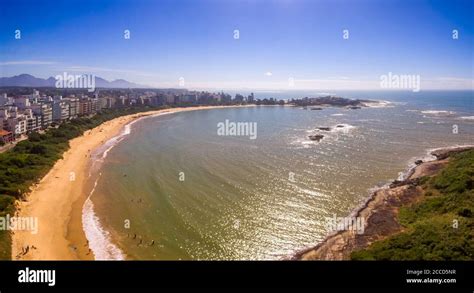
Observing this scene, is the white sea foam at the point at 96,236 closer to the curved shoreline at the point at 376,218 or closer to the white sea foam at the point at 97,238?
the white sea foam at the point at 97,238

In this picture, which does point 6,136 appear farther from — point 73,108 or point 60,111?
point 73,108

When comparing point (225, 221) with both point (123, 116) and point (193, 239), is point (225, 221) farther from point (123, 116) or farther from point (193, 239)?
point (123, 116)

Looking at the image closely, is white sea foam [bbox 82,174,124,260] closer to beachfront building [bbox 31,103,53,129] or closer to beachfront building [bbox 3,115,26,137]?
beachfront building [bbox 3,115,26,137]

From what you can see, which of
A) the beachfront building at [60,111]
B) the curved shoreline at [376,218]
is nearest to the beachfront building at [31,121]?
the beachfront building at [60,111]
